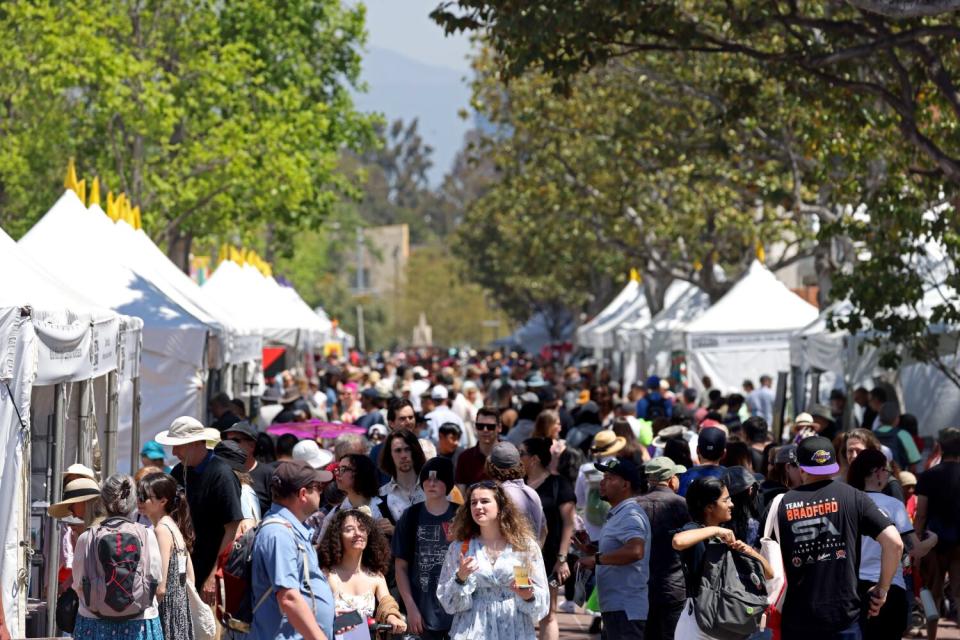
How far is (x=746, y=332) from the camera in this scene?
27.7 m

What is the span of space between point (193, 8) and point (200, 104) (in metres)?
2.49

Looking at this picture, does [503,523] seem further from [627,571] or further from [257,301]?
[257,301]

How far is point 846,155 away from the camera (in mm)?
19188

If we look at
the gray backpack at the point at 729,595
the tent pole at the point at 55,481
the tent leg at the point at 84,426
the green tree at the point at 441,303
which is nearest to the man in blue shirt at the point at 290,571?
the gray backpack at the point at 729,595

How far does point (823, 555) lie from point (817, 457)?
487 mm

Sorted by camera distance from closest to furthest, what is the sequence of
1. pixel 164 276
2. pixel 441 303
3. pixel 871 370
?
pixel 164 276
pixel 871 370
pixel 441 303

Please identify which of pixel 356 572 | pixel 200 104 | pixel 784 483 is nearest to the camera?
pixel 356 572

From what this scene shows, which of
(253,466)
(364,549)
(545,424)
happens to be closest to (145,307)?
(545,424)

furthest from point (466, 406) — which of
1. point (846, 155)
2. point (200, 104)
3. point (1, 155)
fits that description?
point (1, 155)

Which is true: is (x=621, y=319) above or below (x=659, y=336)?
above

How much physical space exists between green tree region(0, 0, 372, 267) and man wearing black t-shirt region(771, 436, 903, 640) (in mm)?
23303

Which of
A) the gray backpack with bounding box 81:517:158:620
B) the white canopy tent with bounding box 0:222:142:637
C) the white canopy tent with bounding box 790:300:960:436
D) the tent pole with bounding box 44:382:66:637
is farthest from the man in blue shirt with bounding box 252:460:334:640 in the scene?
the white canopy tent with bounding box 790:300:960:436

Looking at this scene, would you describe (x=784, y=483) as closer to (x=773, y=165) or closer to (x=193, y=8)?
(x=773, y=165)

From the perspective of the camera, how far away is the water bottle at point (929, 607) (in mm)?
11367
